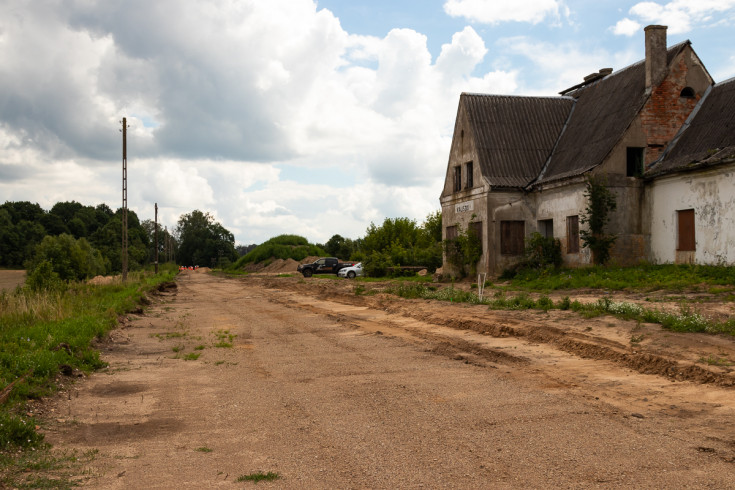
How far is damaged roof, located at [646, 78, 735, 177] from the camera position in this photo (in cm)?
2028

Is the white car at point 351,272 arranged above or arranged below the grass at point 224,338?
above

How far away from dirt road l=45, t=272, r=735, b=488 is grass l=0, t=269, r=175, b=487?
0.40m

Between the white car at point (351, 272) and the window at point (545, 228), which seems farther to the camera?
the white car at point (351, 272)

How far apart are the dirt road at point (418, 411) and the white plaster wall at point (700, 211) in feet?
30.4

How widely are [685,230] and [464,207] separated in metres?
11.1

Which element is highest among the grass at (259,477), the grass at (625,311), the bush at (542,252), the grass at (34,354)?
the bush at (542,252)

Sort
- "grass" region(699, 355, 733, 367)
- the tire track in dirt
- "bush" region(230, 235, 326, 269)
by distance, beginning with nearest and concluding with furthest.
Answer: the tire track in dirt < "grass" region(699, 355, 733, 367) < "bush" region(230, 235, 326, 269)

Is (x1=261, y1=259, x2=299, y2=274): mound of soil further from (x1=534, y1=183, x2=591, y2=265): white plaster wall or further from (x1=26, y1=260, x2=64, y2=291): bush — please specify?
(x1=534, y1=183, x2=591, y2=265): white plaster wall

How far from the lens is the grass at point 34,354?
20.7 ft

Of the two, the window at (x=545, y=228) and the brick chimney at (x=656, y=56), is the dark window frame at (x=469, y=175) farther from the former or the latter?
the brick chimney at (x=656, y=56)

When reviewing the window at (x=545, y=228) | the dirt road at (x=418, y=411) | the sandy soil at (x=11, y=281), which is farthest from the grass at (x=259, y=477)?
the sandy soil at (x=11, y=281)

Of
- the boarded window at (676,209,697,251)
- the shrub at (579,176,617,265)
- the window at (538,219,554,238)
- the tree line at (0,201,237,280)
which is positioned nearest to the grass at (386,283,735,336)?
the shrub at (579,176,617,265)

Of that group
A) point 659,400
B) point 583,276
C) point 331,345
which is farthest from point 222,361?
point 583,276

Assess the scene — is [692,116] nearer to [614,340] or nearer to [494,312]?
[494,312]
